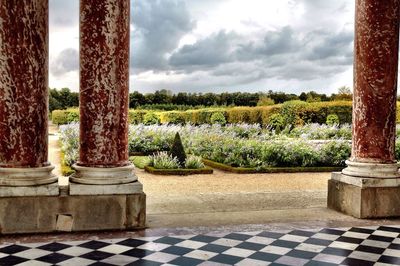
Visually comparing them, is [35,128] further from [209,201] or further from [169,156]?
[169,156]

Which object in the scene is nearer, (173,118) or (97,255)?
(97,255)

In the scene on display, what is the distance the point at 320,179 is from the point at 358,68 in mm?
6686

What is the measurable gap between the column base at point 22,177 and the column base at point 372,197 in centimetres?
510

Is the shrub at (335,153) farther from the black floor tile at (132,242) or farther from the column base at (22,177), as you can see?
the column base at (22,177)

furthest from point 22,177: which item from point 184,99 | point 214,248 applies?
point 184,99

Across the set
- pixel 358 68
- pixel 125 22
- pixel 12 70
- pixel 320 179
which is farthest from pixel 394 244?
pixel 320 179

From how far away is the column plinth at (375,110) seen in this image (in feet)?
29.8

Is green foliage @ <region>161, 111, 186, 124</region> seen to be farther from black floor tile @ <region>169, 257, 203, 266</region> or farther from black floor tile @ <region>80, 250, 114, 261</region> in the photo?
black floor tile @ <region>169, 257, 203, 266</region>

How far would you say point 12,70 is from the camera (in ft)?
25.1

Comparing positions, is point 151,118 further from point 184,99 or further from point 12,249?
point 12,249

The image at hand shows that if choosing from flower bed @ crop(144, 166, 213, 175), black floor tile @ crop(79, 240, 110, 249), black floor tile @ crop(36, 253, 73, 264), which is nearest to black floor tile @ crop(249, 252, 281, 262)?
black floor tile @ crop(79, 240, 110, 249)

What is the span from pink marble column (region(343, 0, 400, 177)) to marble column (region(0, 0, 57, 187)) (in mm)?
5203

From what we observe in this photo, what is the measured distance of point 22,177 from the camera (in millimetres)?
7777

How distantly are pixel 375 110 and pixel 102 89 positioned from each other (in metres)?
4.59
